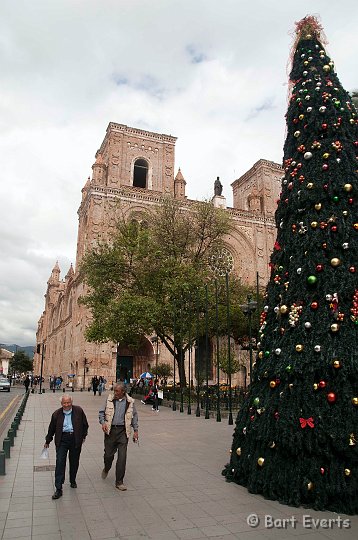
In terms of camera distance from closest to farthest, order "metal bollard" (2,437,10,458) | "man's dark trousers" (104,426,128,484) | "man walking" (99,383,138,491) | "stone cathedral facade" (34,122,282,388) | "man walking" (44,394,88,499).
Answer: "man walking" (44,394,88,499) < "man's dark trousers" (104,426,128,484) < "man walking" (99,383,138,491) < "metal bollard" (2,437,10,458) < "stone cathedral facade" (34,122,282,388)

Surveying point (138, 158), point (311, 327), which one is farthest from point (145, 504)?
point (138, 158)

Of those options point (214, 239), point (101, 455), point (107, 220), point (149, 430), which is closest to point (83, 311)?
point (107, 220)

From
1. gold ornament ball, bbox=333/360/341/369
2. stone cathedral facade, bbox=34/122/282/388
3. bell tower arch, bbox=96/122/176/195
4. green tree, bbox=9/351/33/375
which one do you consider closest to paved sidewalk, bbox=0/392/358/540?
gold ornament ball, bbox=333/360/341/369

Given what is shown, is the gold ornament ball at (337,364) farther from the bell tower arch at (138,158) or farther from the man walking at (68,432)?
the bell tower arch at (138,158)

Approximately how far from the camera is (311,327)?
5.92 metres

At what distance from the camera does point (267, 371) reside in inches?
244

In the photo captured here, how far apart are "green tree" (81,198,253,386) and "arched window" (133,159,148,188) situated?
20204 millimetres

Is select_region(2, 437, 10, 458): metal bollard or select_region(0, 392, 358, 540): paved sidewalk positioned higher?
select_region(2, 437, 10, 458): metal bollard

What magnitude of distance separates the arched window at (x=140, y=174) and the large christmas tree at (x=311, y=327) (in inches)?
1497

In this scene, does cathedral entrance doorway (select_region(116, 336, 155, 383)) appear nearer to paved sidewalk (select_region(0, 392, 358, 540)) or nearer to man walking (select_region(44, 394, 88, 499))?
paved sidewalk (select_region(0, 392, 358, 540))

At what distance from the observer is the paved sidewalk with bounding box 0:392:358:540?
4.59 meters

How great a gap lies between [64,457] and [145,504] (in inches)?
55.4

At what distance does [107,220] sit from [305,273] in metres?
33.5

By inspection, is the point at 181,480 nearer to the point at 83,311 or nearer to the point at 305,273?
the point at 305,273
